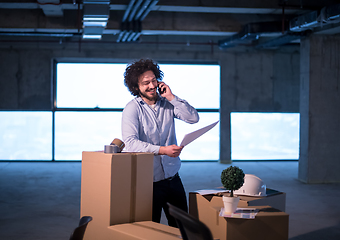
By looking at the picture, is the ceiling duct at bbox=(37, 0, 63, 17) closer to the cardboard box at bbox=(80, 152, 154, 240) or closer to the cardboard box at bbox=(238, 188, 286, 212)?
the cardboard box at bbox=(80, 152, 154, 240)

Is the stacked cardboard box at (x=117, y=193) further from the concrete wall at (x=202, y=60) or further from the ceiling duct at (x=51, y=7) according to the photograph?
the concrete wall at (x=202, y=60)

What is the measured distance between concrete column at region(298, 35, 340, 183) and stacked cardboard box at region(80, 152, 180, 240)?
528cm

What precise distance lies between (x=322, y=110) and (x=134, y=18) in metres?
3.84

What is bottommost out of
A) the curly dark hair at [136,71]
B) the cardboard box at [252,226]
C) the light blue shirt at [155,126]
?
the cardboard box at [252,226]

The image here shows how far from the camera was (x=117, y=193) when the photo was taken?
196cm

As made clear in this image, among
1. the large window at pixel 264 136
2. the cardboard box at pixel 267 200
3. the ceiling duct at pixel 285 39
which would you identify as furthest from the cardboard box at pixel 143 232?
the large window at pixel 264 136

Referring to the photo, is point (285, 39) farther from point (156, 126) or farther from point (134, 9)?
point (156, 126)

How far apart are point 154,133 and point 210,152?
25.0ft

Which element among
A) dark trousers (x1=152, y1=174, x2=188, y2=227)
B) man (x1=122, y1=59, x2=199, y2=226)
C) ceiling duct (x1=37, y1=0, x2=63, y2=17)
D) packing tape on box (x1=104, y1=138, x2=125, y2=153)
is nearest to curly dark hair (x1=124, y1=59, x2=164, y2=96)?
man (x1=122, y1=59, x2=199, y2=226)

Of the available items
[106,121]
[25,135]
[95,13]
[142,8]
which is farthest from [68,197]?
[25,135]

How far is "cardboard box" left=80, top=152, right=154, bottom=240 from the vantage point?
1941 mm

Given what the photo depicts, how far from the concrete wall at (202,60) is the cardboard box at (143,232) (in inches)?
295

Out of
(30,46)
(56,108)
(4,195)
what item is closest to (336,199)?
(4,195)

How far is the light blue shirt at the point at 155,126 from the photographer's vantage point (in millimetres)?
2230
